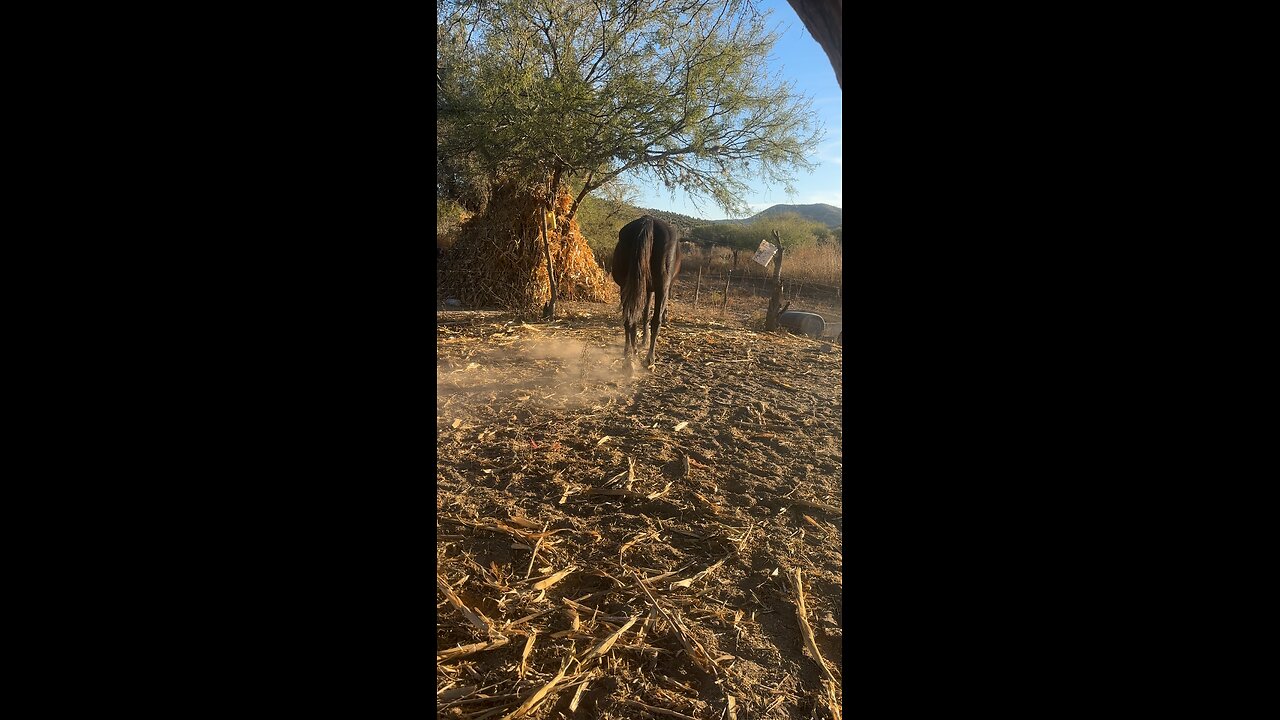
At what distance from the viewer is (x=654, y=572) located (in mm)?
3240

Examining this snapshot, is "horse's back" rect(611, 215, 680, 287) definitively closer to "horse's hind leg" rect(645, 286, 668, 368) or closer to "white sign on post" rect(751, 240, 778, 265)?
"horse's hind leg" rect(645, 286, 668, 368)

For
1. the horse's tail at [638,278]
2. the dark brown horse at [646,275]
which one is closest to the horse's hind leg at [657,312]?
the dark brown horse at [646,275]

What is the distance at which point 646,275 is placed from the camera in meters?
7.96

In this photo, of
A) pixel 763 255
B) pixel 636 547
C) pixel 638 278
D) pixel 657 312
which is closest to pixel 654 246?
pixel 638 278

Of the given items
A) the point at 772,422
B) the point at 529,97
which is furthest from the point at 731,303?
the point at 772,422

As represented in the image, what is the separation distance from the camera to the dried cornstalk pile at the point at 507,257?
43.7 ft

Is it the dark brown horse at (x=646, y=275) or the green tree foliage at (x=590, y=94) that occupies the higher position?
the green tree foliage at (x=590, y=94)

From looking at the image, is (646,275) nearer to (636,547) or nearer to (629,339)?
(629,339)

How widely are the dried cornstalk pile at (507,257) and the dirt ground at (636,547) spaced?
624 centimetres

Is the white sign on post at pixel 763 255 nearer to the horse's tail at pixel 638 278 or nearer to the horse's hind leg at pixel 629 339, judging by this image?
the horse's tail at pixel 638 278

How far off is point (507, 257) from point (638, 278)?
6291mm
